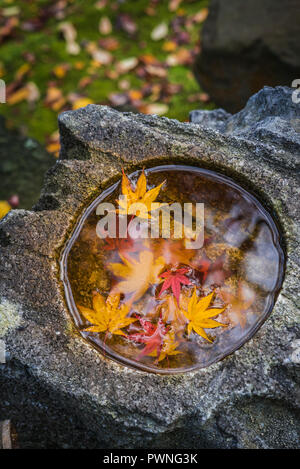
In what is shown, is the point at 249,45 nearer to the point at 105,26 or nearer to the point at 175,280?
the point at 105,26

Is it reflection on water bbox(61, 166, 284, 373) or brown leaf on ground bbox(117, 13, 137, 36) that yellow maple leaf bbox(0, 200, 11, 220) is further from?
brown leaf on ground bbox(117, 13, 137, 36)

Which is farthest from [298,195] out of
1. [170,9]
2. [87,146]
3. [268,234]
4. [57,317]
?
[170,9]

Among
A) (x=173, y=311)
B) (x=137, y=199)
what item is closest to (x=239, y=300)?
(x=173, y=311)

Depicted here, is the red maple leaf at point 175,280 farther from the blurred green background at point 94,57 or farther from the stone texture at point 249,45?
the blurred green background at point 94,57

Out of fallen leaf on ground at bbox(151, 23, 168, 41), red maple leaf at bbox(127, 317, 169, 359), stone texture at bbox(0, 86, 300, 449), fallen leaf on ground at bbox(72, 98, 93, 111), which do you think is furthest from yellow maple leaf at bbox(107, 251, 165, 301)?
fallen leaf on ground at bbox(151, 23, 168, 41)

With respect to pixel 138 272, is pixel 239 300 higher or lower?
lower
